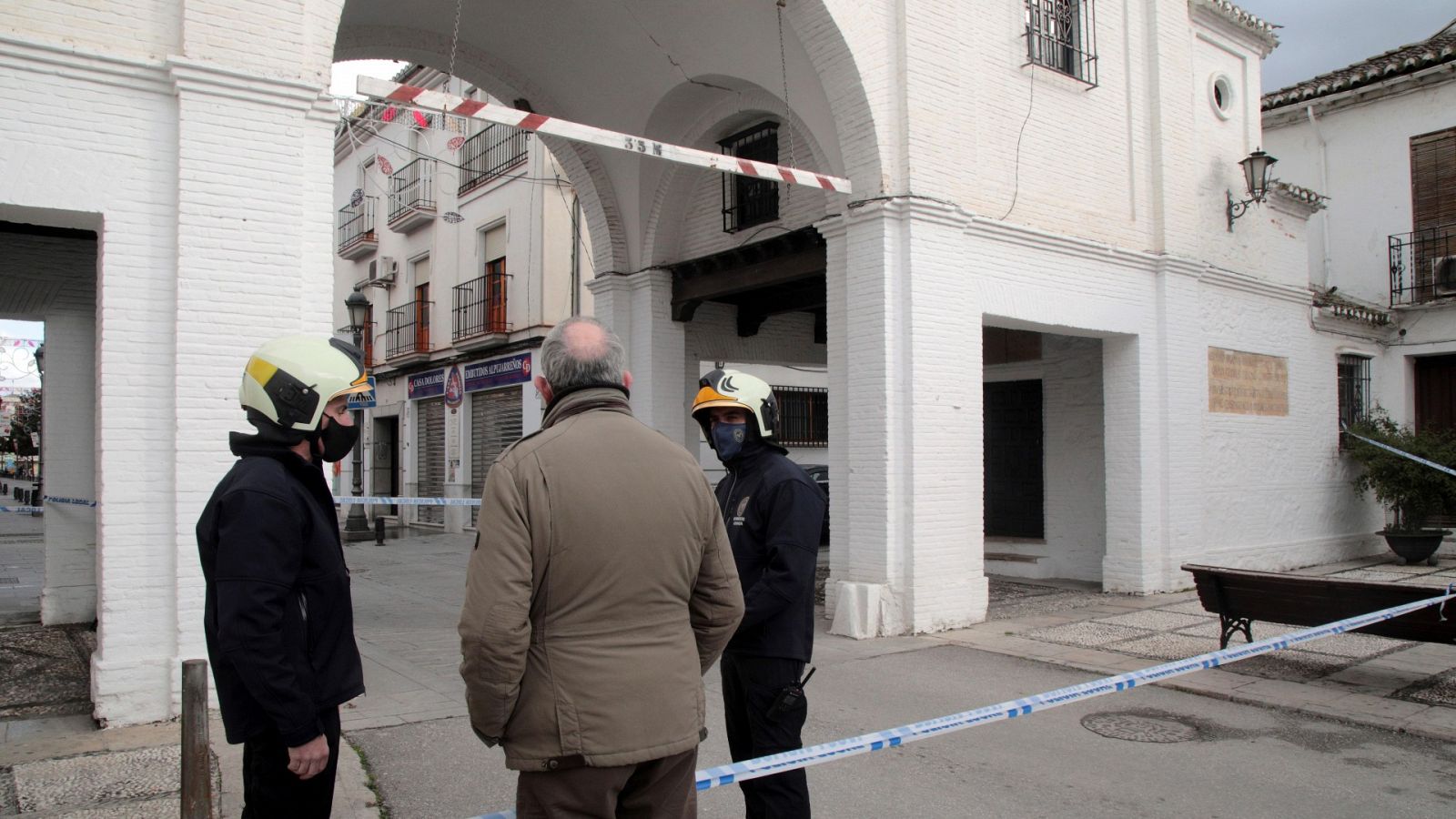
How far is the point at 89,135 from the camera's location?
18.7 feet

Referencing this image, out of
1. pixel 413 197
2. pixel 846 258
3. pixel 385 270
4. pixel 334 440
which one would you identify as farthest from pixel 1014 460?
pixel 385 270

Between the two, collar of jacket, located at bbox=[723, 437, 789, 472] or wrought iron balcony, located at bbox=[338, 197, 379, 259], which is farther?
wrought iron balcony, located at bbox=[338, 197, 379, 259]

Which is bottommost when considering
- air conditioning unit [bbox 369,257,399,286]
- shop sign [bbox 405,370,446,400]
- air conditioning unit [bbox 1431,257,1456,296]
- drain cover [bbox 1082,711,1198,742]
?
drain cover [bbox 1082,711,1198,742]

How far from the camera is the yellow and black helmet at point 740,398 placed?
358cm

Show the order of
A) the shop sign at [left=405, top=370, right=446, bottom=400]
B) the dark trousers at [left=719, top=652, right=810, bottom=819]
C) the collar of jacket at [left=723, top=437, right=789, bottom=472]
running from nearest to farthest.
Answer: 1. the dark trousers at [left=719, top=652, right=810, bottom=819]
2. the collar of jacket at [left=723, top=437, right=789, bottom=472]
3. the shop sign at [left=405, top=370, right=446, bottom=400]

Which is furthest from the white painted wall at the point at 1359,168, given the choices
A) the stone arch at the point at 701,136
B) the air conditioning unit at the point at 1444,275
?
the stone arch at the point at 701,136

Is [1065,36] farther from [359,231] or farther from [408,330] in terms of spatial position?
[359,231]

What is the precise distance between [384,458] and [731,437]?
23333mm

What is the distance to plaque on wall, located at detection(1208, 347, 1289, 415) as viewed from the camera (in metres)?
12.0

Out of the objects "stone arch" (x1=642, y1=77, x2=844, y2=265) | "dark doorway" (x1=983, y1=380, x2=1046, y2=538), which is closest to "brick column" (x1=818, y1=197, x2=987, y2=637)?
"stone arch" (x1=642, y1=77, x2=844, y2=265)

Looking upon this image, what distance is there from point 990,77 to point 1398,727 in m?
6.89

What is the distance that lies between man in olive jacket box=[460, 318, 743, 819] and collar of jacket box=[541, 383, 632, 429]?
5cm

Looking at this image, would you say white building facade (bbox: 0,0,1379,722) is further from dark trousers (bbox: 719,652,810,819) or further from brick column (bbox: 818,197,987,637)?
dark trousers (bbox: 719,652,810,819)

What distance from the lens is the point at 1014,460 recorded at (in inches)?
527
